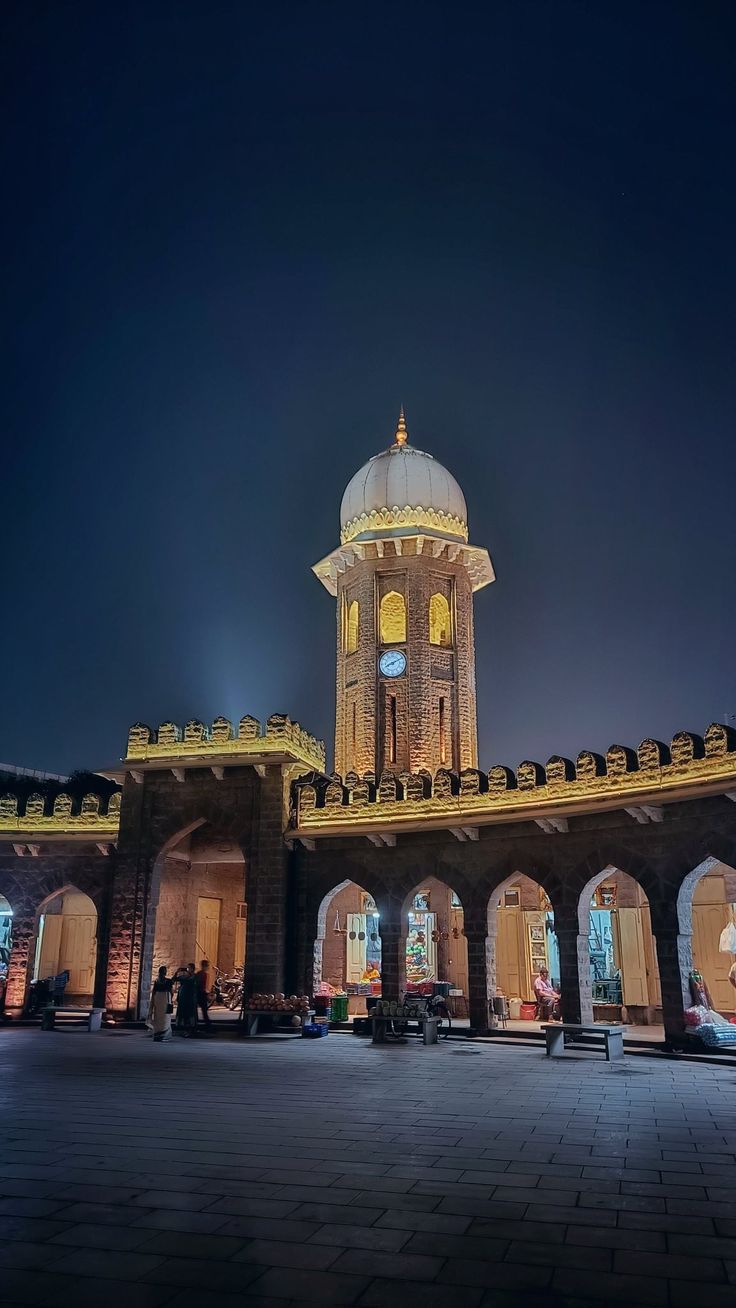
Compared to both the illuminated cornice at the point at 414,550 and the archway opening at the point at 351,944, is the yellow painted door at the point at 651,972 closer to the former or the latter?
the archway opening at the point at 351,944

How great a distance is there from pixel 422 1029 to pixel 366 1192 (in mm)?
9933

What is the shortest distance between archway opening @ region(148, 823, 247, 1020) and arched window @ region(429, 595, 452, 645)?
7.66 meters

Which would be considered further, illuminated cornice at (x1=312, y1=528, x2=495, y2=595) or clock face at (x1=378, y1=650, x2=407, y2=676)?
illuminated cornice at (x1=312, y1=528, x2=495, y2=595)

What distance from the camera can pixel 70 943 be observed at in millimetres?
23875

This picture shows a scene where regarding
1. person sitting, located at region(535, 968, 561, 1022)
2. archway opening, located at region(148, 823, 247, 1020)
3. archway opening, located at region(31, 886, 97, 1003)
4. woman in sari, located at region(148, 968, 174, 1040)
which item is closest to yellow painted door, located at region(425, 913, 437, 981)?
person sitting, located at region(535, 968, 561, 1022)

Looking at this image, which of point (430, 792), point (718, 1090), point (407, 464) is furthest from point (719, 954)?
point (407, 464)

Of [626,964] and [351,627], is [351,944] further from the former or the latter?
[351,627]

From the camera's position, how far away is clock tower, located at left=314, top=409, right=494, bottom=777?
76.7 ft

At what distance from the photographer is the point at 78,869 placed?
67.8 ft

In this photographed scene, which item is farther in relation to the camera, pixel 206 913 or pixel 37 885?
pixel 206 913

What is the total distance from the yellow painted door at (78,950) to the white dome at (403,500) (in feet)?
41.3

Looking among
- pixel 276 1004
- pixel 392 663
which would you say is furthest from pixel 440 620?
pixel 276 1004

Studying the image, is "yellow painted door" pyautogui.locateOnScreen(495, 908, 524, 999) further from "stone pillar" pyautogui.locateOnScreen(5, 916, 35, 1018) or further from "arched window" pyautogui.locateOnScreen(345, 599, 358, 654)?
"stone pillar" pyautogui.locateOnScreen(5, 916, 35, 1018)

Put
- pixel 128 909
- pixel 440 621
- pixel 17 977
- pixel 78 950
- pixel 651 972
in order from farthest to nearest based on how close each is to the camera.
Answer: pixel 440 621, pixel 78 950, pixel 17 977, pixel 128 909, pixel 651 972
